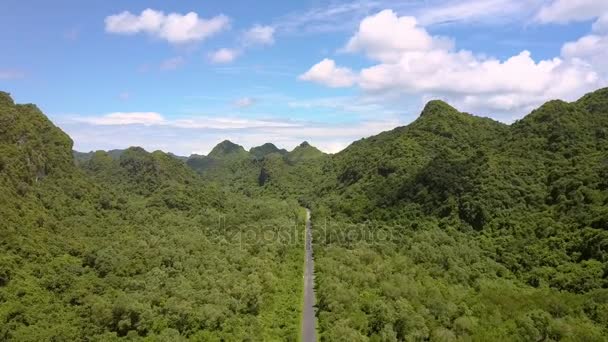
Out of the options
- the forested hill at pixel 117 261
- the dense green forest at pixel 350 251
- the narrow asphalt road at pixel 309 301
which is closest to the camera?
the dense green forest at pixel 350 251

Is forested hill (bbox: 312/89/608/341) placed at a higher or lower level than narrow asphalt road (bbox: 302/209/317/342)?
higher

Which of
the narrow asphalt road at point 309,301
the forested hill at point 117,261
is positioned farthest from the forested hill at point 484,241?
the forested hill at point 117,261

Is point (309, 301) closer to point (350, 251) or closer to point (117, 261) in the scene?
point (350, 251)

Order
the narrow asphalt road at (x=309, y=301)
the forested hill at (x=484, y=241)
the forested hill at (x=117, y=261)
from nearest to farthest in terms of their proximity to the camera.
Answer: the forested hill at (x=484, y=241) < the forested hill at (x=117, y=261) < the narrow asphalt road at (x=309, y=301)

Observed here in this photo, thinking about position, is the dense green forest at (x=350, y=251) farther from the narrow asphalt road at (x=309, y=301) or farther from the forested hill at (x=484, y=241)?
the narrow asphalt road at (x=309, y=301)

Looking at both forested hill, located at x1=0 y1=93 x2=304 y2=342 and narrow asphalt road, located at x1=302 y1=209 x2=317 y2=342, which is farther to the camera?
narrow asphalt road, located at x1=302 y1=209 x2=317 y2=342

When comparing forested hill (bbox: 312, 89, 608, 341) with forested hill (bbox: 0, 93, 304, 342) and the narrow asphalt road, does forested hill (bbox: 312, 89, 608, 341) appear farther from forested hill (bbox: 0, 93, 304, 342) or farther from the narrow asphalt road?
forested hill (bbox: 0, 93, 304, 342)

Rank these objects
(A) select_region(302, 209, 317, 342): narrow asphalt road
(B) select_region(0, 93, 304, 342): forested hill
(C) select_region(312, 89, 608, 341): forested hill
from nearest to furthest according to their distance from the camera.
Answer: (C) select_region(312, 89, 608, 341): forested hill < (B) select_region(0, 93, 304, 342): forested hill < (A) select_region(302, 209, 317, 342): narrow asphalt road

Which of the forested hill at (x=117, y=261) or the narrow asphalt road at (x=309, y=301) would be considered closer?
the forested hill at (x=117, y=261)

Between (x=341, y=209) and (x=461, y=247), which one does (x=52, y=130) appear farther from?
(x=461, y=247)

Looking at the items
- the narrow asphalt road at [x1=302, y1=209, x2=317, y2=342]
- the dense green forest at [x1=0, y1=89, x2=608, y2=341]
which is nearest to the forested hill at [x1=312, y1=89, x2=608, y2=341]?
the dense green forest at [x1=0, y1=89, x2=608, y2=341]
